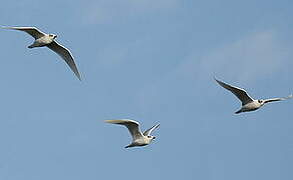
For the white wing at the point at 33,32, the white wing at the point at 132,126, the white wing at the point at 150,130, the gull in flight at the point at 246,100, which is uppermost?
the white wing at the point at 33,32

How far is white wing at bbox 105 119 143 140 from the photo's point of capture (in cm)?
7222

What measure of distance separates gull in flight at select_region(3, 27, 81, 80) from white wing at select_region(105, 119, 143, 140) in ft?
15.9

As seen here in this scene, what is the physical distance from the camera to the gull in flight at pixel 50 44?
73750 millimetres

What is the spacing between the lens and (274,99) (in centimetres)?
8069

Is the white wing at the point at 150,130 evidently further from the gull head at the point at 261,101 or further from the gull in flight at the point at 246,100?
the gull head at the point at 261,101

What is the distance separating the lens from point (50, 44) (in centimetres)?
7750

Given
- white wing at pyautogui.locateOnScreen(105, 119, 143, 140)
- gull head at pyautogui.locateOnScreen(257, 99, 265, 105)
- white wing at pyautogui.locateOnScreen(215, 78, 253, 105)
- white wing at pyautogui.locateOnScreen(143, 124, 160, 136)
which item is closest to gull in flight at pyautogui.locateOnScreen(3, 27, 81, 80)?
white wing at pyautogui.locateOnScreen(105, 119, 143, 140)

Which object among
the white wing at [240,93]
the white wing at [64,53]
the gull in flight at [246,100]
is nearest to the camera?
the white wing at [64,53]

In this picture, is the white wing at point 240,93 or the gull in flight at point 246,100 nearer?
the white wing at point 240,93

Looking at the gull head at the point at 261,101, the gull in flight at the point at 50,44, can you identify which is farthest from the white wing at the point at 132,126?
the gull head at the point at 261,101

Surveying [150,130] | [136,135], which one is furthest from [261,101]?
[136,135]

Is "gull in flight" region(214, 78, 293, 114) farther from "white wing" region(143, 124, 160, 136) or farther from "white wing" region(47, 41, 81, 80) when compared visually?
"white wing" region(47, 41, 81, 80)

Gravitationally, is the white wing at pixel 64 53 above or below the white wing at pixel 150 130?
above

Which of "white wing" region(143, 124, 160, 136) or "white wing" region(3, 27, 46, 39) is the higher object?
"white wing" region(3, 27, 46, 39)
